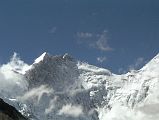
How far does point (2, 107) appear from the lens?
19600 centimetres

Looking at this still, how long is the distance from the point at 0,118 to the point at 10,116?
27.9ft

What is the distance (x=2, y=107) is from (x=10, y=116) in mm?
8191

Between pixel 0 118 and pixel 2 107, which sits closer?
pixel 0 118

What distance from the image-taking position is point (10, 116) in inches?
7436

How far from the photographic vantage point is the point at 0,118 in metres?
181

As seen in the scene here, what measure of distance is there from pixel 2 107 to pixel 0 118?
1557 centimetres
